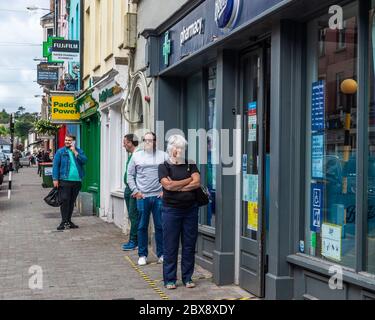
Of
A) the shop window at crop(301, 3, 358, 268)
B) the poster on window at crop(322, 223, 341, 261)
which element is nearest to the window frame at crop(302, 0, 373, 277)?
the shop window at crop(301, 3, 358, 268)

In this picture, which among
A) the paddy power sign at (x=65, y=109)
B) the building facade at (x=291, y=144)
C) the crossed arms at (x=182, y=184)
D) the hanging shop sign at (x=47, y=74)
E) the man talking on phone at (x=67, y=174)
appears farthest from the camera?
the hanging shop sign at (x=47, y=74)

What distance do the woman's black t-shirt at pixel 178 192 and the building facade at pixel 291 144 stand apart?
19.3 inches

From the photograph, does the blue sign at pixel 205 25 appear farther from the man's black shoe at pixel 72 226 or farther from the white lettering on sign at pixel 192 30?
the man's black shoe at pixel 72 226

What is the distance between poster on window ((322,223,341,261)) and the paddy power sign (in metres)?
13.4

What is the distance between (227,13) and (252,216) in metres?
2.29

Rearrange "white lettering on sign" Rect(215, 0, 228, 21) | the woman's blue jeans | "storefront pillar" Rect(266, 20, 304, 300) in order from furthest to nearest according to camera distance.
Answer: the woman's blue jeans → "white lettering on sign" Rect(215, 0, 228, 21) → "storefront pillar" Rect(266, 20, 304, 300)

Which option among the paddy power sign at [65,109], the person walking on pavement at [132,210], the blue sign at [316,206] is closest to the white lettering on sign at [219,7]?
the blue sign at [316,206]

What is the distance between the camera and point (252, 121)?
260 inches

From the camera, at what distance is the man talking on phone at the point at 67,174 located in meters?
12.1

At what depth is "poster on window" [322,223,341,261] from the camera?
197 inches

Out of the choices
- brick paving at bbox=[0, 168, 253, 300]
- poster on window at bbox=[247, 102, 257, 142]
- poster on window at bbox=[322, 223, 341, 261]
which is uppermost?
poster on window at bbox=[247, 102, 257, 142]

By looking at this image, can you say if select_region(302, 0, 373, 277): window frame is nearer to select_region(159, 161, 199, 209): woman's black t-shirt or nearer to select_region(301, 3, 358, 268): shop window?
select_region(301, 3, 358, 268): shop window

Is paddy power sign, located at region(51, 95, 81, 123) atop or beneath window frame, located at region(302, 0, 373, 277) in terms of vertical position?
atop

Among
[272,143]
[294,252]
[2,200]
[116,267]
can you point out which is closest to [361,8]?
[272,143]
